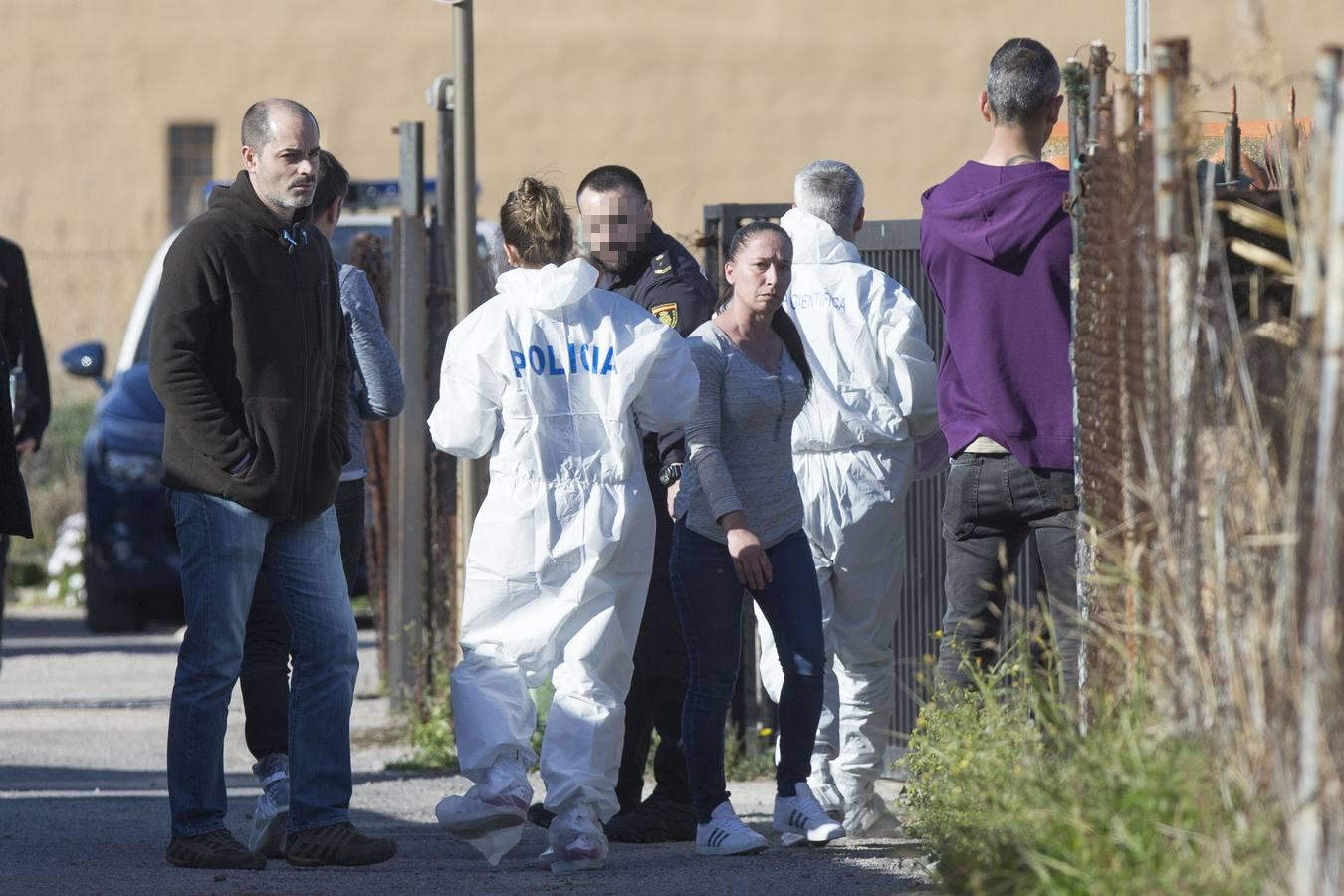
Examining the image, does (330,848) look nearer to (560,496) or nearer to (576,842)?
(576,842)

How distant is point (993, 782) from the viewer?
4.65m

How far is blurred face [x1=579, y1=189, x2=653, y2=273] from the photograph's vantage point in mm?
6348

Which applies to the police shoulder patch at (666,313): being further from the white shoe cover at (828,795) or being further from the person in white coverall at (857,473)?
the white shoe cover at (828,795)

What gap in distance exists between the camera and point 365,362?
644cm

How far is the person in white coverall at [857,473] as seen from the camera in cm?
644

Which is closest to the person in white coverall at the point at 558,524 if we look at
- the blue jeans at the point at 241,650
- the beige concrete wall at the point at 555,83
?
the blue jeans at the point at 241,650

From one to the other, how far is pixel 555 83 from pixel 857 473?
2096cm

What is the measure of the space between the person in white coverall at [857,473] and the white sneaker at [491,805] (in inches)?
42.0

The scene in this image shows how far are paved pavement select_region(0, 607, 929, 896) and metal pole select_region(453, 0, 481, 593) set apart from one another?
3.42 ft

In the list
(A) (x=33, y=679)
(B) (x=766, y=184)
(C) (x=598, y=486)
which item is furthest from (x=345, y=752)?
(B) (x=766, y=184)

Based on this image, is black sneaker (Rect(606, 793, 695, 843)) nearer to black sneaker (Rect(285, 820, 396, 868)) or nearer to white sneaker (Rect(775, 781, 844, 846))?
white sneaker (Rect(775, 781, 844, 846))

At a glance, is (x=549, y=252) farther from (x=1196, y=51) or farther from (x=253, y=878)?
(x=1196, y=51)

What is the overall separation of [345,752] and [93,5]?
2249 cm

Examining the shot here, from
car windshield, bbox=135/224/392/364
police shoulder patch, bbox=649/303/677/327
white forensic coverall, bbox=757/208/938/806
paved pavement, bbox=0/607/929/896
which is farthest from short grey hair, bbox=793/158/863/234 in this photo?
car windshield, bbox=135/224/392/364
